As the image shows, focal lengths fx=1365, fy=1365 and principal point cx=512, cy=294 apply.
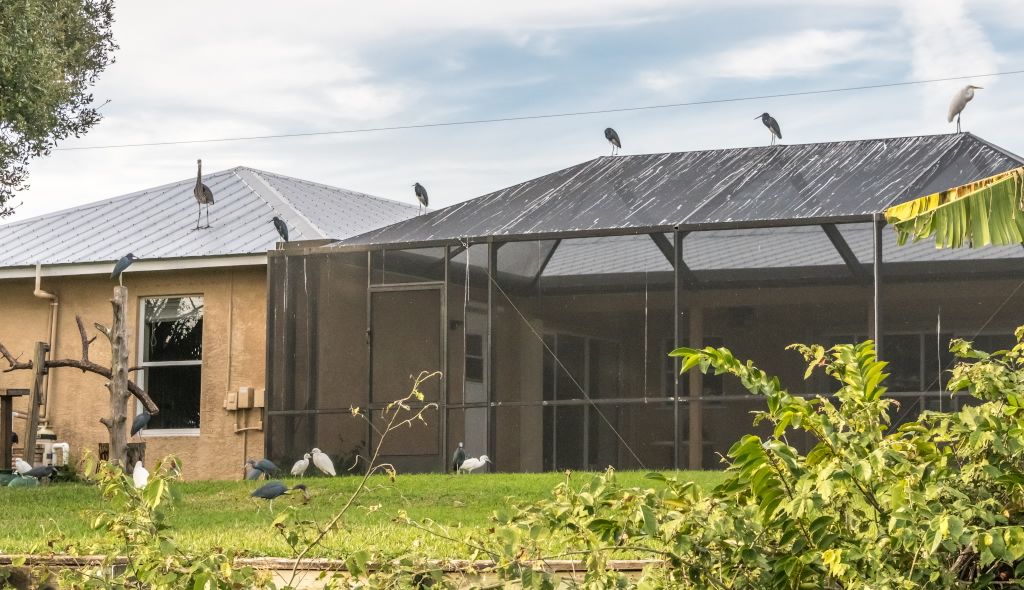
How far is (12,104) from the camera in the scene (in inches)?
575

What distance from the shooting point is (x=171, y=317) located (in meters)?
19.8

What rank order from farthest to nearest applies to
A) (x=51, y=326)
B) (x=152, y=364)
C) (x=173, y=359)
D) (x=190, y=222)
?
(x=190, y=222), (x=51, y=326), (x=173, y=359), (x=152, y=364)

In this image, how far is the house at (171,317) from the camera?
1919 centimetres

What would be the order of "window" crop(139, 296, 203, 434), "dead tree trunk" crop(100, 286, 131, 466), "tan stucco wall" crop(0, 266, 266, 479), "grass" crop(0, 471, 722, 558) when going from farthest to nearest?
"window" crop(139, 296, 203, 434) < "tan stucco wall" crop(0, 266, 266, 479) < "dead tree trunk" crop(100, 286, 131, 466) < "grass" crop(0, 471, 722, 558)

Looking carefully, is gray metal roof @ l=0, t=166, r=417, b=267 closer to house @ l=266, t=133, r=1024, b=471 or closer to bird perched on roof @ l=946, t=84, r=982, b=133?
house @ l=266, t=133, r=1024, b=471

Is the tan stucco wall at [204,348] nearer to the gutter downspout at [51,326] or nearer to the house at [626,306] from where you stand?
the gutter downspout at [51,326]

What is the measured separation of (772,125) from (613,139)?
2358mm

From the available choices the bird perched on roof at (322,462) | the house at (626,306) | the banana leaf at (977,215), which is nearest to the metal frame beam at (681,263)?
the house at (626,306)

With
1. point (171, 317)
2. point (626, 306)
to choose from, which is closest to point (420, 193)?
point (171, 317)

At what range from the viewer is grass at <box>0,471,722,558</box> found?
9102mm

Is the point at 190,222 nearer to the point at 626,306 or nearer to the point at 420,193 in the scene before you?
the point at 420,193

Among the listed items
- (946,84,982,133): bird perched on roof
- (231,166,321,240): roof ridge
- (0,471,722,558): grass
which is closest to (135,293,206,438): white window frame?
(231,166,321,240): roof ridge

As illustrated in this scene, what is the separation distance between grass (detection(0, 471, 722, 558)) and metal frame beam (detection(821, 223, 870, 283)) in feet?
9.81

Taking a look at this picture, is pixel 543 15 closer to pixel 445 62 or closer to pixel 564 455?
pixel 445 62
